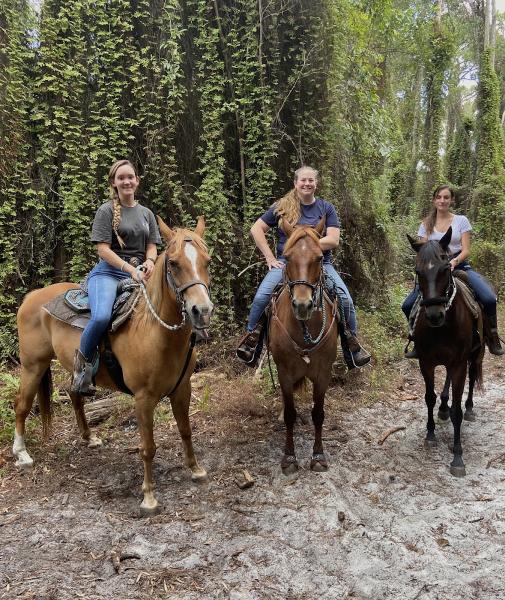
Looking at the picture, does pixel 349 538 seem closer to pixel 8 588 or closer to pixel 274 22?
pixel 8 588

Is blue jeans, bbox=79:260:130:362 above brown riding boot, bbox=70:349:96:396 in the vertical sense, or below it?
above

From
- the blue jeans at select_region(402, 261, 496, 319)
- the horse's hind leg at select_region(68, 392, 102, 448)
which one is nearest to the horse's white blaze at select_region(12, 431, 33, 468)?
the horse's hind leg at select_region(68, 392, 102, 448)

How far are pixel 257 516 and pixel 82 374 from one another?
208 centimetres

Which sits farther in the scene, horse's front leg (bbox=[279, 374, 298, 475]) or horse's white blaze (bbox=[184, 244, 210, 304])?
horse's front leg (bbox=[279, 374, 298, 475])

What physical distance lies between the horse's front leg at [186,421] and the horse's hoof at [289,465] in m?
0.83

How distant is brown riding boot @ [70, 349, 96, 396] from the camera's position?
4.15m

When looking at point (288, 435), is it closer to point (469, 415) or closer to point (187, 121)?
point (469, 415)

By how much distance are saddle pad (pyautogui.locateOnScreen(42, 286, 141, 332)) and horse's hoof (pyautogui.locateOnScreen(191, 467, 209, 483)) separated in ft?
5.51

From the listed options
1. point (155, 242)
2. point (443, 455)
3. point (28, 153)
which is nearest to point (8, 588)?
point (155, 242)

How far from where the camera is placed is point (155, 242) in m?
4.61

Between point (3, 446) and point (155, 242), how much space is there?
2963 mm

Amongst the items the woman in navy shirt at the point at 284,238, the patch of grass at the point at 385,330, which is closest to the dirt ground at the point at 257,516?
the woman in navy shirt at the point at 284,238

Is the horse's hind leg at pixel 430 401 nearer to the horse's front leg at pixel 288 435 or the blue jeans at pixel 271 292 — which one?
the blue jeans at pixel 271 292

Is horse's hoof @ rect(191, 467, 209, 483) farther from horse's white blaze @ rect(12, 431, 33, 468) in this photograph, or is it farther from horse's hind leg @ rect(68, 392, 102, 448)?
horse's white blaze @ rect(12, 431, 33, 468)
